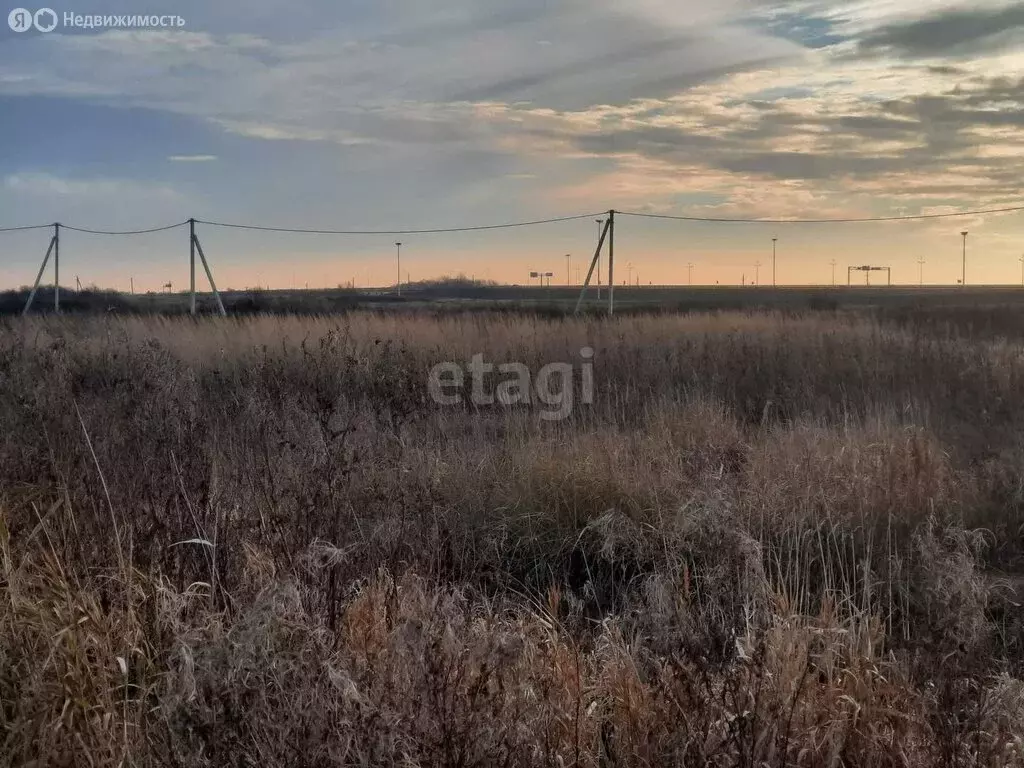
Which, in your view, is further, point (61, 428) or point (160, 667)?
point (61, 428)

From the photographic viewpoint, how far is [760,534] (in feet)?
15.1

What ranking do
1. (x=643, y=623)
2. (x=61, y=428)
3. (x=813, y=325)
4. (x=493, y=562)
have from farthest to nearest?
(x=813, y=325), (x=61, y=428), (x=493, y=562), (x=643, y=623)

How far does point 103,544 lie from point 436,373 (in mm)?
6327

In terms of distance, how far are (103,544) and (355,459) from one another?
1175mm

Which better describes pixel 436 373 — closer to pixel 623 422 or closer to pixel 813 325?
pixel 623 422

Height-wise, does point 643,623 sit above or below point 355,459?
below

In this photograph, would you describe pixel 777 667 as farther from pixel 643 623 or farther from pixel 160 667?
pixel 160 667

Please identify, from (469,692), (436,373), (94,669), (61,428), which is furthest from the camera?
(436,373)

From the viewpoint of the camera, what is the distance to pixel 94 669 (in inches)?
108

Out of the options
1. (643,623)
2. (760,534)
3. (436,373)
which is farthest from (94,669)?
(436,373)

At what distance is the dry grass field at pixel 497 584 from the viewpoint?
2391 mm

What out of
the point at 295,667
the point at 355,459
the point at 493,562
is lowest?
the point at 493,562

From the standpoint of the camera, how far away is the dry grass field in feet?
7.84

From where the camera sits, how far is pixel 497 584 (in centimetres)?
426
